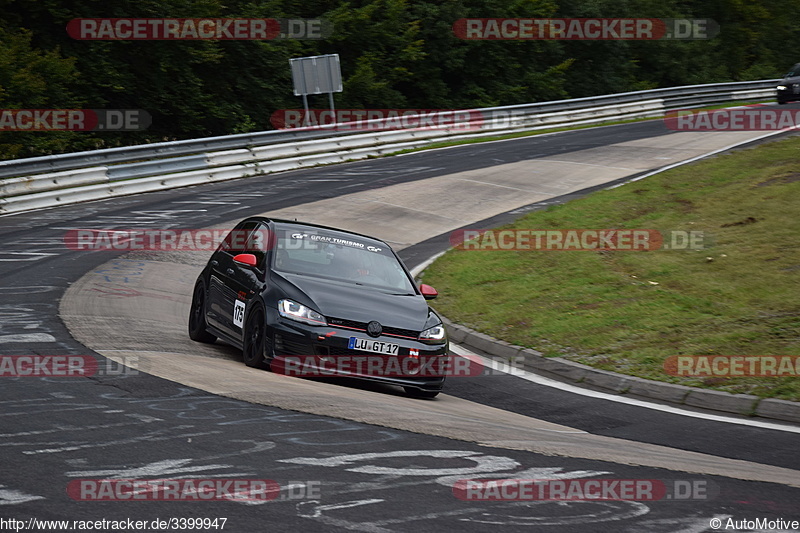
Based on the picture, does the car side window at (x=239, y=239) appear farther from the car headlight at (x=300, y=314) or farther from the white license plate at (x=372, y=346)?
the white license plate at (x=372, y=346)

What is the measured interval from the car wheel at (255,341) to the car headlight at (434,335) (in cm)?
155

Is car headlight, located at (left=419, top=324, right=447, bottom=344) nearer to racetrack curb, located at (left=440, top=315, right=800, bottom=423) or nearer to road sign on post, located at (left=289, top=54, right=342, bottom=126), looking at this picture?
racetrack curb, located at (left=440, top=315, right=800, bottom=423)

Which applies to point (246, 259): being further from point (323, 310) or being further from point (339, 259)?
point (323, 310)

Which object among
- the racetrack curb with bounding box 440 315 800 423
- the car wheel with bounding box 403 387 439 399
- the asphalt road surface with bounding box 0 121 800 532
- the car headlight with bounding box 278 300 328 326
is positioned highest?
the car headlight with bounding box 278 300 328 326

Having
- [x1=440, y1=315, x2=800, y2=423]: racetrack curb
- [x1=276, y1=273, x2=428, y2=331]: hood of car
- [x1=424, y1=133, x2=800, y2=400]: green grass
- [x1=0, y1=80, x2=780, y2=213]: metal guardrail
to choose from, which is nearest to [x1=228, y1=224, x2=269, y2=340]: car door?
[x1=276, y1=273, x2=428, y2=331]: hood of car

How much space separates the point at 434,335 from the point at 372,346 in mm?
744

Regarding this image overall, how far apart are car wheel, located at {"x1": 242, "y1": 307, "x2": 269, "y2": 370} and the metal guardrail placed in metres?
13.0

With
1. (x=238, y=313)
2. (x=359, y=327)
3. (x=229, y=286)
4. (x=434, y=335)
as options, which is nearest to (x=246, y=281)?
(x=238, y=313)

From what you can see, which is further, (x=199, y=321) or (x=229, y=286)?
(x=199, y=321)

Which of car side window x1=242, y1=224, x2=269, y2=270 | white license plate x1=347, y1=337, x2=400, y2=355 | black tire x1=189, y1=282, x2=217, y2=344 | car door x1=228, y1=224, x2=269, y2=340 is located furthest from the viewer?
black tire x1=189, y1=282, x2=217, y2=344

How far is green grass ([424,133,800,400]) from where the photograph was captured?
35.4ft

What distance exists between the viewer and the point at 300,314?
355 inches

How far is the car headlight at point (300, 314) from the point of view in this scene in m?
8.96

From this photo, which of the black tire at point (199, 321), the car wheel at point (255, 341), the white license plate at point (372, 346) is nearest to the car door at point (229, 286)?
the black tire at point (199, 321)
